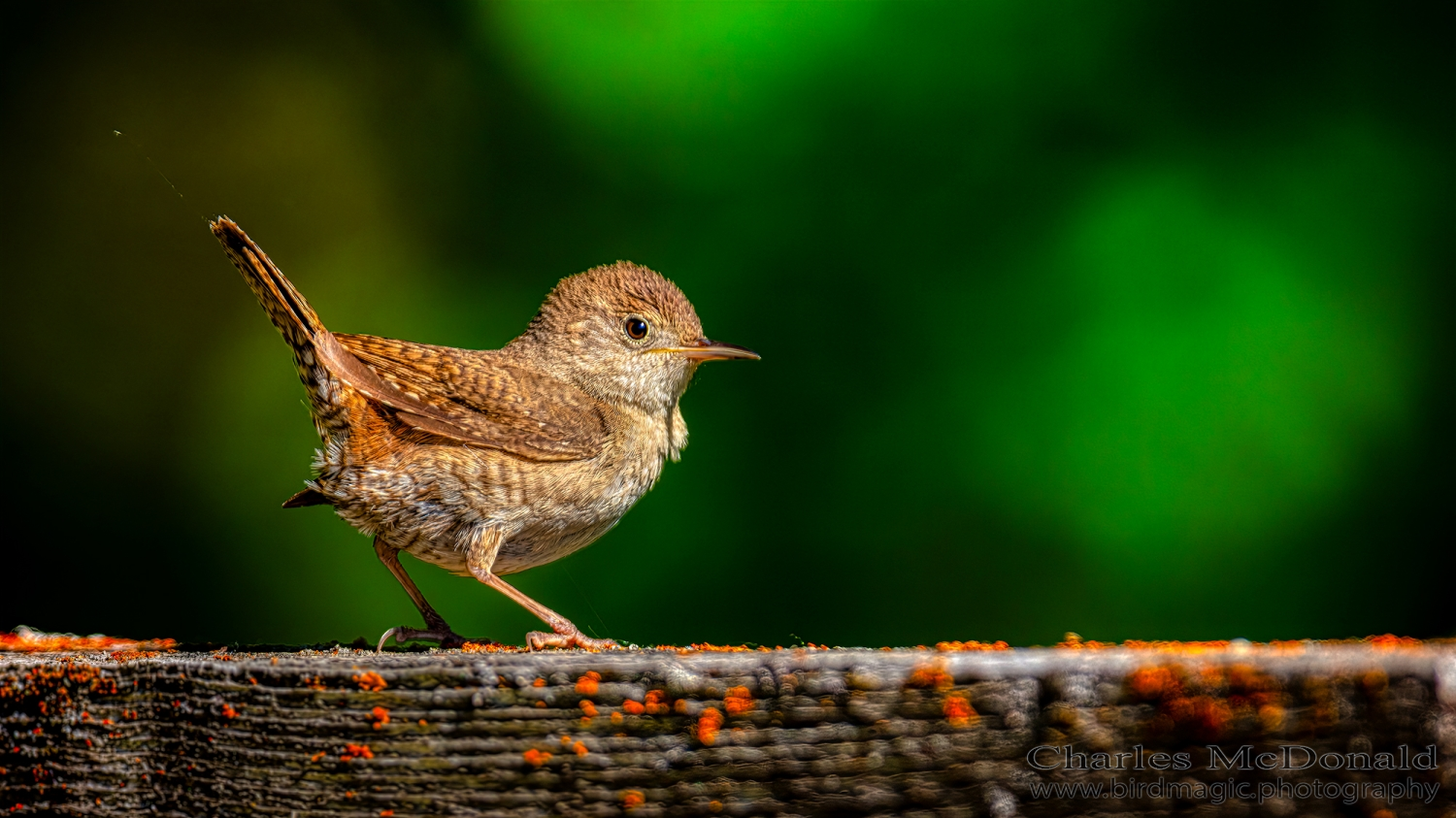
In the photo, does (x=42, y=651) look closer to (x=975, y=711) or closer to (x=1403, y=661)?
(x=975, y=711)

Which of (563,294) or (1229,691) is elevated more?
(563,294)

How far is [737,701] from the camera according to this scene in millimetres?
1021

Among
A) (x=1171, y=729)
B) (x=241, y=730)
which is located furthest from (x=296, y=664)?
(x=1171, y=729)

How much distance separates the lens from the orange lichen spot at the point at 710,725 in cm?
102

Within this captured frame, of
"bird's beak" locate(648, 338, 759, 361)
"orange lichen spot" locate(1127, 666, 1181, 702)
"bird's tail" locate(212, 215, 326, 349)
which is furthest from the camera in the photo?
"bird's beak" locate(648, 338, 759, 361)

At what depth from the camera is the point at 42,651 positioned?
1.74 metres

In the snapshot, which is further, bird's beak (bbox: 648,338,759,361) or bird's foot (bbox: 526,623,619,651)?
bird's beak (bbox: 648,338,759,361)

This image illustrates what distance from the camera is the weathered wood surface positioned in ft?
3.13

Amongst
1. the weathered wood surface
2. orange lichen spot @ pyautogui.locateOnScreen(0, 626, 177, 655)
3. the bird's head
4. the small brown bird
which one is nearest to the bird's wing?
the small brown bird

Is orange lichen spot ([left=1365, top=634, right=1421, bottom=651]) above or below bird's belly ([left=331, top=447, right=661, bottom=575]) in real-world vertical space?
below

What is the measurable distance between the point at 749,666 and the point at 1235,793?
0.42 metres

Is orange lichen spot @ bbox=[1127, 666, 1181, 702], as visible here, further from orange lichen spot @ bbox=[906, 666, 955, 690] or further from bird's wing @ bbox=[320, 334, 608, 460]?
bird's wing @ bbox=[320, 334, 608, 460]

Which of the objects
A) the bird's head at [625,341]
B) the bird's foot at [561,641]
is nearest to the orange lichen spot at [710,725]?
the bird's foot at [561,641]

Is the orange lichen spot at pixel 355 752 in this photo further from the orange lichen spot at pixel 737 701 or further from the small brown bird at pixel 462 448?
the small brown bird at pixel 462 448
